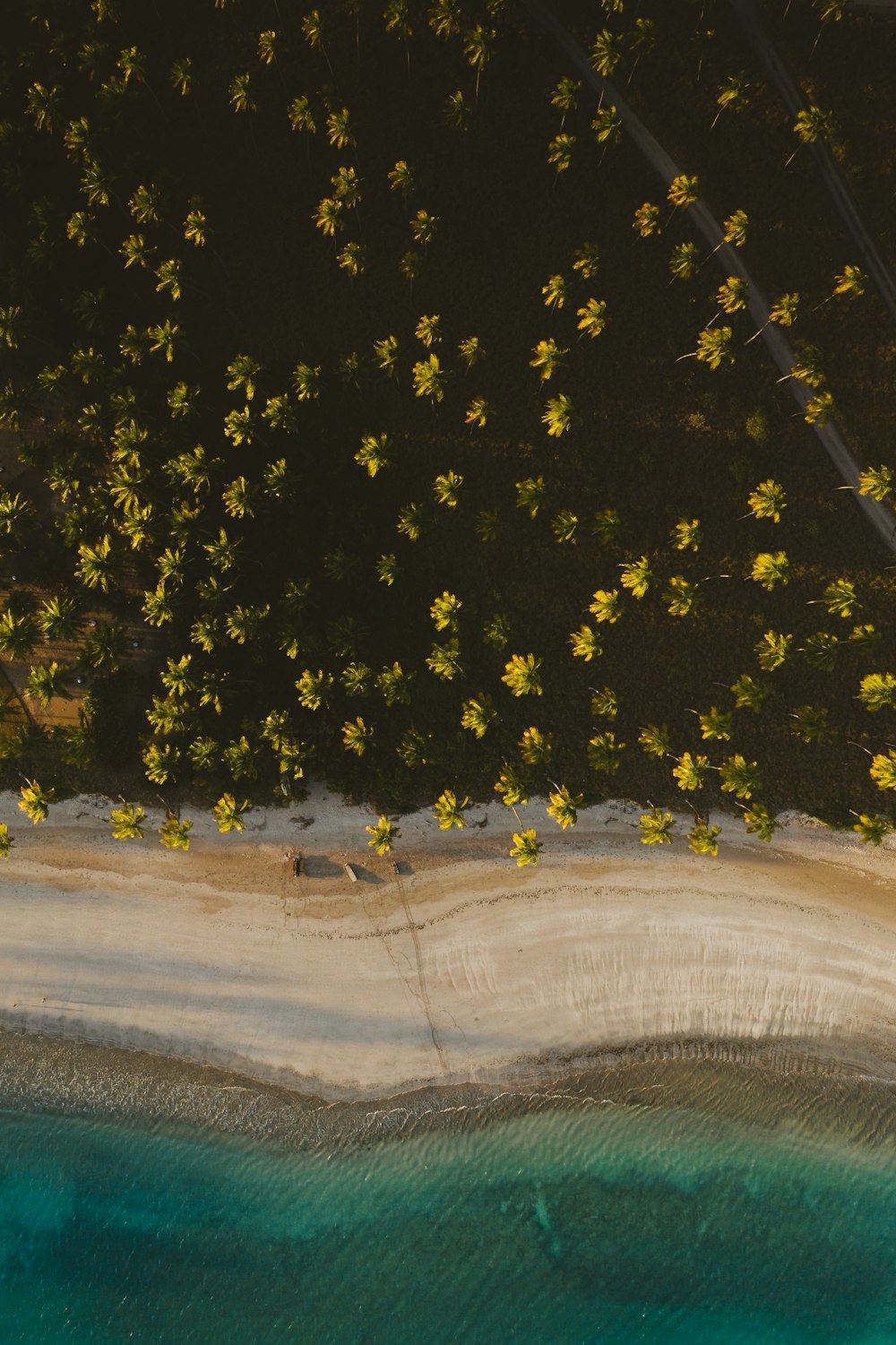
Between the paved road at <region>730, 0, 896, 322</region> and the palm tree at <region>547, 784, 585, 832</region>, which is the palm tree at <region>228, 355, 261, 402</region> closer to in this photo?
the palm tree at <region>547, 784, 585, 832</region>

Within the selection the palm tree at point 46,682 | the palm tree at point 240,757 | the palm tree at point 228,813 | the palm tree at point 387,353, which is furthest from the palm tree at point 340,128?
the palm tree at point 228,813

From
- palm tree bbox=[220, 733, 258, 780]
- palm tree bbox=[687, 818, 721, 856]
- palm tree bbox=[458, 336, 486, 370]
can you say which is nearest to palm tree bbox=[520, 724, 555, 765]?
palm tree bbox=[687, 818, 721, 856]

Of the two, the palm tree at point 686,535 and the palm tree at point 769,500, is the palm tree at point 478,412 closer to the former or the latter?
the palm tree at point 686,535

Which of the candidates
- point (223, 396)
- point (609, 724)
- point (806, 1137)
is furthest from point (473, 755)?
point (806, 1137)

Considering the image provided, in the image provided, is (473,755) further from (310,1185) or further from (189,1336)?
(189,1336)

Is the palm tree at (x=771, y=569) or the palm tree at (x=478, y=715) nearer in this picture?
the palm tree at (x=771, y=569)
